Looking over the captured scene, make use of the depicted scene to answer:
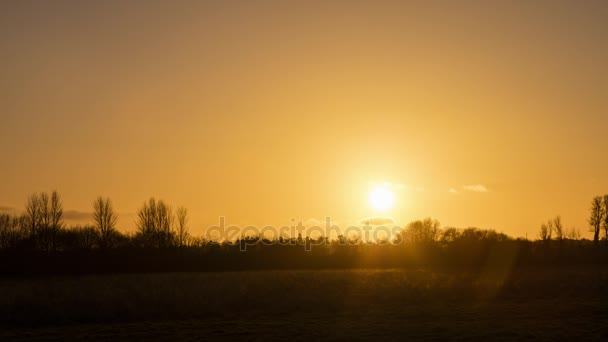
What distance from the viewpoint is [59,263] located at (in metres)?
54.9

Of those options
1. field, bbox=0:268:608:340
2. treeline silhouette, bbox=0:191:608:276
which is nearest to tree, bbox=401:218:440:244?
treeline silhouette, bbox=0:191:608:276

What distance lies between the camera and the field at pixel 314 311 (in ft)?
65.6

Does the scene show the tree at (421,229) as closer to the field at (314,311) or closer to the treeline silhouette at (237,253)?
the treeline silhouette at (237,253)

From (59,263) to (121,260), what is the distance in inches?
236

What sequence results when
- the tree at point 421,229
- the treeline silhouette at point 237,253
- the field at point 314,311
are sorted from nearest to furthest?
the field at point 314,311 < the treeline silhouette at point 237,253 < the tree at point 421,229

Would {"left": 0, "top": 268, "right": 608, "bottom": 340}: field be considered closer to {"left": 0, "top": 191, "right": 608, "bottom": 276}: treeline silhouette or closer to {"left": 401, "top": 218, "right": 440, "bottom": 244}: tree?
{"left": 0, "top": 191, "right": 608, "bottom": 276}: treeline silhouette

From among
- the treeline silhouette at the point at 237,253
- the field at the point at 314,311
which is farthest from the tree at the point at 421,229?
the field at the point at 314,311

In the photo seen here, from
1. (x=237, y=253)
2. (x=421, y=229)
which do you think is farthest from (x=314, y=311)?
(x=421, y=229)

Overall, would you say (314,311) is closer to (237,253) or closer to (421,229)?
(237,253)

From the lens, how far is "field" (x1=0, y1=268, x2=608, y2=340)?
19984 mm

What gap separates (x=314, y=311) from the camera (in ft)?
85.9

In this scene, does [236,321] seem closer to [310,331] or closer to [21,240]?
[310,331]

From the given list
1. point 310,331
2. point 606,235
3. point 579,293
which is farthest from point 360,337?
point 606,235

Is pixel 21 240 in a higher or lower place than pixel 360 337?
higher
